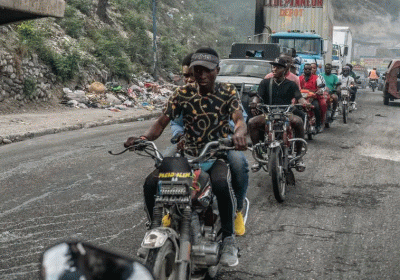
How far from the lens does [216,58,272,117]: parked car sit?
16.2 m

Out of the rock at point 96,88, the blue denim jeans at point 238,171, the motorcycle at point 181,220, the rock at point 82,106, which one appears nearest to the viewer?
the motorcycle at point 181,220

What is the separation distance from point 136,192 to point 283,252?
3031 millimetres

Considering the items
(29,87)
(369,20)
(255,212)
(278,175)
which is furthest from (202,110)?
(369,20)

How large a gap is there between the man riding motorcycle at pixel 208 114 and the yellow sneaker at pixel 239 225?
0.36 metres

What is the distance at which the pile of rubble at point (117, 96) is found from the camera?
826 inches

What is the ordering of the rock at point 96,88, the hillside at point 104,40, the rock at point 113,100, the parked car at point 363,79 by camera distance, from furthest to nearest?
the parked car at point 363,79 < the rock at point 96,88 < the rock at point 113,100 < the hillside at point 104,40

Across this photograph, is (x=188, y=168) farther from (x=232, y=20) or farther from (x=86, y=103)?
(x=232, y=20)

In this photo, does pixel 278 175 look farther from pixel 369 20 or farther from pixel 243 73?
pixel 369 20

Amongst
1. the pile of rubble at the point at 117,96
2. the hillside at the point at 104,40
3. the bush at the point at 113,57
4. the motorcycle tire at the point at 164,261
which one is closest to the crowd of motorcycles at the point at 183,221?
the motorcycle tire at the point at 164,261

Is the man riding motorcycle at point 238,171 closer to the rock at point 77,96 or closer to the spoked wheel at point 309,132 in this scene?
the spoked wheel at point 309,132

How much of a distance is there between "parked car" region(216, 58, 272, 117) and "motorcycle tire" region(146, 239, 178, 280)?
12.2 metres

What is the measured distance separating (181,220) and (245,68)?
45.5ft

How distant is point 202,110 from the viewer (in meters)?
4.62

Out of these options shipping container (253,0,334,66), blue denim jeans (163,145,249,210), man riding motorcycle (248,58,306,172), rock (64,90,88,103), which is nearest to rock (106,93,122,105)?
rock (64,90,88,103)
